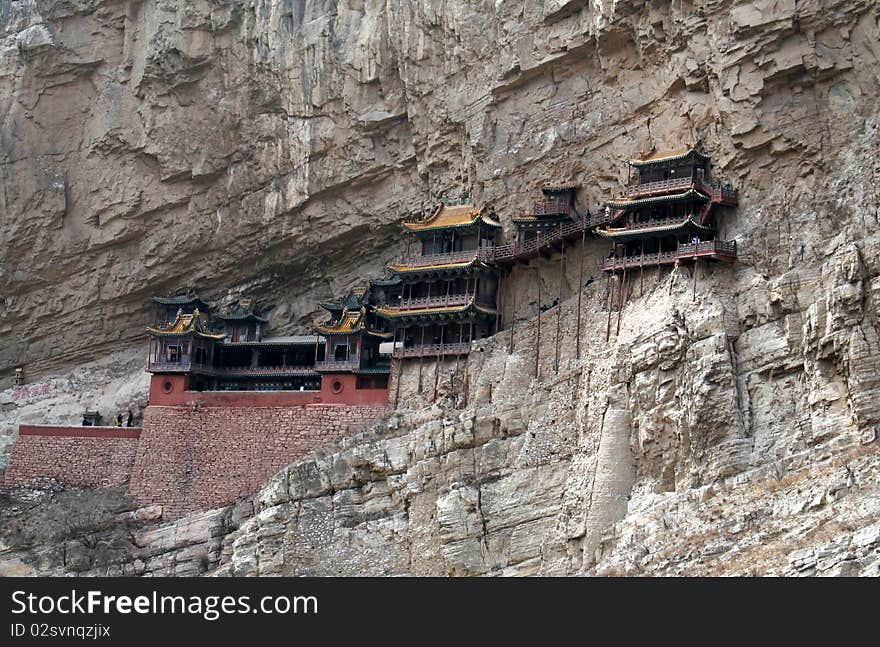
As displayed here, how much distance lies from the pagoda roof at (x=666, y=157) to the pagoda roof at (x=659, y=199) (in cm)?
117

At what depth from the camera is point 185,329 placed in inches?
2336

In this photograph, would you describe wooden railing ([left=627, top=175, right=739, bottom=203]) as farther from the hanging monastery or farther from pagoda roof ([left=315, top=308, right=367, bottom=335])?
pagoda roof ([left=315, top=308, right=367, bottom=335])

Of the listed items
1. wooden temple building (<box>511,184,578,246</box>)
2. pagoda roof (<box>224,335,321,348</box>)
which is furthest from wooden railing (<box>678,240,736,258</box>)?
pagoda roof (<box>224,335,321,348</box>)

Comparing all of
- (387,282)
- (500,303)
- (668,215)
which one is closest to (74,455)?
(387,282)

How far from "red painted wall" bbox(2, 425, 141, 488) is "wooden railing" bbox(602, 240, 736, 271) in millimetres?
19314

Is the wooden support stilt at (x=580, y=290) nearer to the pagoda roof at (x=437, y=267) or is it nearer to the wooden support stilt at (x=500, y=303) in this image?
the wooden support stilt at (x=500, y=303)

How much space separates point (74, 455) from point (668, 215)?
23.4m

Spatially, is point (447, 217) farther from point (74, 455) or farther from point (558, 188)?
point (74, 455)

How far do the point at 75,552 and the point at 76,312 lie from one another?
15871mm

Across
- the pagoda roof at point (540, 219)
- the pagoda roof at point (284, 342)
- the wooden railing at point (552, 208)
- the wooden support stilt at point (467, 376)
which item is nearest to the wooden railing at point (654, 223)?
the pagoda roof at point (540, 219)

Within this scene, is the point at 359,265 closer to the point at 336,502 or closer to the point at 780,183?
the point at 336,502

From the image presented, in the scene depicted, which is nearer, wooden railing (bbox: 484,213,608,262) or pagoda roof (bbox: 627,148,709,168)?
pagoda roof (bbox: 627,148,709,168)

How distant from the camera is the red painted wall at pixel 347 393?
54500 mm

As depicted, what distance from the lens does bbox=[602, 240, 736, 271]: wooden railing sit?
46969 millimetres
